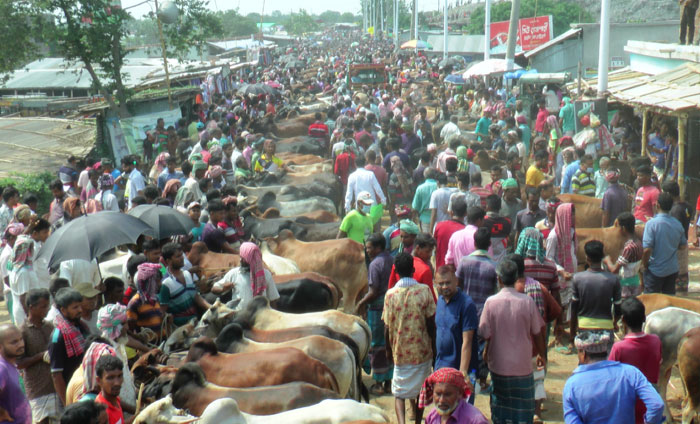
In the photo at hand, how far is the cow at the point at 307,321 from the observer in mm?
6910

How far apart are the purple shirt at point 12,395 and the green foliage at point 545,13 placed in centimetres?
5693

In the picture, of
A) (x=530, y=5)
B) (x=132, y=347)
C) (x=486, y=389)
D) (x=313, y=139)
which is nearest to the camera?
(x=132, y=347)

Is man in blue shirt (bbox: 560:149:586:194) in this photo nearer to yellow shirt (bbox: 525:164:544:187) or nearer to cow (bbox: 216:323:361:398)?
yellow shirt (bbox: 525:164:544:187)

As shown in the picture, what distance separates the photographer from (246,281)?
746 centimetres

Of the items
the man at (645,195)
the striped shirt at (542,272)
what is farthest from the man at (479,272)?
the man at (645,195)

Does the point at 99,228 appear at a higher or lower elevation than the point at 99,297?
higher

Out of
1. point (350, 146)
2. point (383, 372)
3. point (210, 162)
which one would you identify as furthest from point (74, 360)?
point (350, 146)

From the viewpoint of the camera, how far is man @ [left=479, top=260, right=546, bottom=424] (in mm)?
5750

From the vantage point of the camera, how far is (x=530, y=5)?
6303 centimetres

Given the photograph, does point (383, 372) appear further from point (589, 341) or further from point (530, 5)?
point (530, 5)

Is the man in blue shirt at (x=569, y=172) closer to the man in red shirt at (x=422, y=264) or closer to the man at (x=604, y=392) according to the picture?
the man in red shirt at (x=422, y=264)

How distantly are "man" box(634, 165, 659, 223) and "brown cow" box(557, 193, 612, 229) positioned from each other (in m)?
0.78

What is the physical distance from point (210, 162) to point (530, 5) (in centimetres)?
5512

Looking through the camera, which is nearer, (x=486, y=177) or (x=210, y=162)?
(x=210, y=162)
